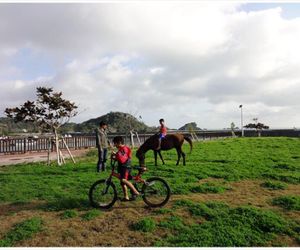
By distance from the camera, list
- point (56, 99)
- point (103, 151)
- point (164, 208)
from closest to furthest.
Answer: point (164, 208)
point (103, 151)
point (56, 99)

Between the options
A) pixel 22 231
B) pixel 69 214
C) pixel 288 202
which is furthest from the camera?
pixel 288 202

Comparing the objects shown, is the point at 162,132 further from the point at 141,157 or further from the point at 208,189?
the point at 208,189

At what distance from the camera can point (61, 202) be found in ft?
26.6

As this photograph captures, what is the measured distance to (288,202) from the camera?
8172mm

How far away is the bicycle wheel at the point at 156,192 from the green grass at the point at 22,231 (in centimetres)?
242

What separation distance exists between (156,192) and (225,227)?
1828 mm

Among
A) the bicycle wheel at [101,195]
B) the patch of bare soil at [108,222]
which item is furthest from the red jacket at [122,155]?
the patch of bare soil at [108,222]

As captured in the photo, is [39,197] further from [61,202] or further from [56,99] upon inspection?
[56,99]

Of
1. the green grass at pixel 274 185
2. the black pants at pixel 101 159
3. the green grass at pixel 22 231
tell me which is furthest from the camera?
the black pants at pixel 101 159

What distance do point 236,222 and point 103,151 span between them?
282 inches

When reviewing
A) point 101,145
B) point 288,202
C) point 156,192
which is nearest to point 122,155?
point 156,192

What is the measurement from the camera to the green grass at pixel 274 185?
9711mm

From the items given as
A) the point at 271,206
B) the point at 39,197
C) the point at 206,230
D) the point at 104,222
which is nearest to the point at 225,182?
the point at 271,206

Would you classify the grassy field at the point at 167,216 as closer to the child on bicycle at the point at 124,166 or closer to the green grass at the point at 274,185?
the green grass at the point at 274,185
